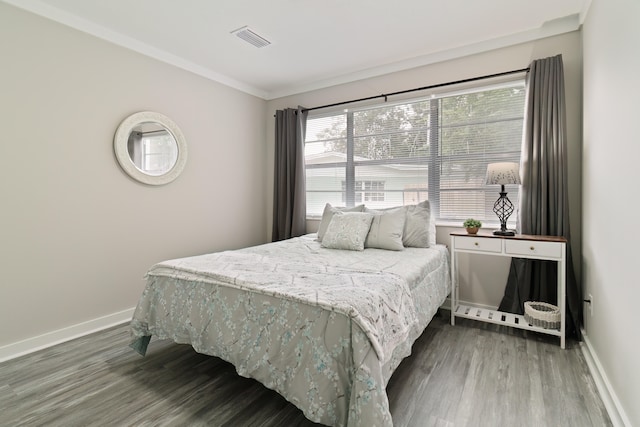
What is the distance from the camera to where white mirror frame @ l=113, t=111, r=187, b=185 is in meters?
2.89

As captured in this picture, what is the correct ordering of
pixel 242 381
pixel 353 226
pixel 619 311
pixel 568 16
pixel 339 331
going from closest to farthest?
pixel 339 331
pixel 619 311
pixel 242 381
pixel 568 16
pixel 353 226

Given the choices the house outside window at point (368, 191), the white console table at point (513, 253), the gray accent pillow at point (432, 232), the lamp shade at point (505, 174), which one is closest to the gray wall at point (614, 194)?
the white console table at point (513, 253)

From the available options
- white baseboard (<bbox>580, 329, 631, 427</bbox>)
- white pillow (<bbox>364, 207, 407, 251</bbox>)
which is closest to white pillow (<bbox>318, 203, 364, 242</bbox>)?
white pillow (<bbox>364, 207, 407, 251</bbox>)

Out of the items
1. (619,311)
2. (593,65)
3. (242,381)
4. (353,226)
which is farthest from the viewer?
(353,226)

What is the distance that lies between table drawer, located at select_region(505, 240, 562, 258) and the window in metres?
0.58

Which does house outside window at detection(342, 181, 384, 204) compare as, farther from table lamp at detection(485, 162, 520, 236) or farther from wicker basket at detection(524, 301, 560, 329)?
wicker basket at detection(524, 301, 560, 329)

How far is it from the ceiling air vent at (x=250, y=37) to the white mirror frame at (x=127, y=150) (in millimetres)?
1154

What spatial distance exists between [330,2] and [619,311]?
2681 millimetres

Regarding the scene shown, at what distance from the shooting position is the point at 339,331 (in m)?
1.39

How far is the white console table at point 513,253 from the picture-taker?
2.36 metres

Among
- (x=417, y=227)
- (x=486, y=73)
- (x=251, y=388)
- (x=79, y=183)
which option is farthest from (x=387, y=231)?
(x=79, y=183)

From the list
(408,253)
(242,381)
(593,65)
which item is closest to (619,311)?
(408,253)

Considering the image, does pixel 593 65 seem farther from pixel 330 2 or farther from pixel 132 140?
pixel 132 140

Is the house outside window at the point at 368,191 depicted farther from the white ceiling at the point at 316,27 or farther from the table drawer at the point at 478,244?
the white ceiling at the point at 316,27
